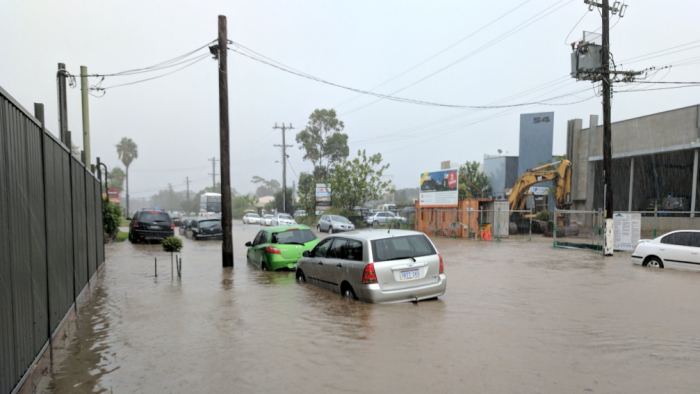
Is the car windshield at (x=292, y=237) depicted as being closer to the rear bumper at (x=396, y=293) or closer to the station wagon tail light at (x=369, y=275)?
the rear bumper at (x=396, y=293)

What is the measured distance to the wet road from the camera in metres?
4.76

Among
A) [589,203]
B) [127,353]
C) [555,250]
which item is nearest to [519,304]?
[127,353]

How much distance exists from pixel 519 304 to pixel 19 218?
26.3 feet

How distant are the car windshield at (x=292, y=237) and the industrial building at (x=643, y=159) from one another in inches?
870

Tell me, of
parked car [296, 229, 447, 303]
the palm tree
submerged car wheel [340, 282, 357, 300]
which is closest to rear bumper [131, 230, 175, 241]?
parked car [296, 229, 447, 303]

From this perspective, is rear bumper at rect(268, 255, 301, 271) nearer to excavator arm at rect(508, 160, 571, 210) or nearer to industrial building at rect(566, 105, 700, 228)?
excavator arm at rect(508, 160, 571, 210)

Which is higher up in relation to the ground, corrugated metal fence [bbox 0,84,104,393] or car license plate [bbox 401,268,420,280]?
corrugated metal fence [bbox 0,84,104,393]

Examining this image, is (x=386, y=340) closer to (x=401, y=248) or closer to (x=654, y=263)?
(x=401, y=248)

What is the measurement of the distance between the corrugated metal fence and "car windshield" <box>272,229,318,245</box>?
21.3ft

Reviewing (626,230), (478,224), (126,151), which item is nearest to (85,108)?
(478,224)

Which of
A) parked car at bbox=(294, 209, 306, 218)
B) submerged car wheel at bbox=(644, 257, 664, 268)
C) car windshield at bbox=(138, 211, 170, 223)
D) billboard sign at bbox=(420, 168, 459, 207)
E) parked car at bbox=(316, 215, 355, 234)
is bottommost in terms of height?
parked car at bbox=(294, 209, 306, 218)

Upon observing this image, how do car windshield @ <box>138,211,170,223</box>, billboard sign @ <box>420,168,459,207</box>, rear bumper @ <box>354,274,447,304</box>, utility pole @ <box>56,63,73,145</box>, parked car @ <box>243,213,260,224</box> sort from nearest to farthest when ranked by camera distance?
rear bumper @ <box>354,274,447,304</box>
utility pole @ <box>56,63,73,145</box>
car windshield @ <box>138,211,170,223</box>
billboard sign @ <box>420,168,459,207</box>
parked car @ <box>243,213,260,224</box>

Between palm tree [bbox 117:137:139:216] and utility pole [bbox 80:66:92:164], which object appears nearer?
utility pole [bbox 80:66:92:164]

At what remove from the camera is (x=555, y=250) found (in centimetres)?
2012
